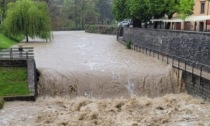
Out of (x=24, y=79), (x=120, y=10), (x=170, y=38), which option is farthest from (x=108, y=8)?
(x=24, y=79)

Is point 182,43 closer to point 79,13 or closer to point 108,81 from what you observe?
point 108,81

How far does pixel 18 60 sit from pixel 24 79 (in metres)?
2.36

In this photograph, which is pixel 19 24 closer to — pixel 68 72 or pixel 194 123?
pixel 68 72

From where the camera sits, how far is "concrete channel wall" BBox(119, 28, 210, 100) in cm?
2282

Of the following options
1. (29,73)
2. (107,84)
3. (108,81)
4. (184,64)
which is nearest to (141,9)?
(184,64)

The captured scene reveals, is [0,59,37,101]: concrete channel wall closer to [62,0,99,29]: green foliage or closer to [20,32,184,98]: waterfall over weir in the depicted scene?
[20,32,184,98]: waterfall over weir

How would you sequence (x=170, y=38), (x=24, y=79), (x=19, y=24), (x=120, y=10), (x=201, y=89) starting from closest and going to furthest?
(x=201, y=89), (x=24, y=79), (x=170, y=38), (x=19, y=24), (x=120, y=10)

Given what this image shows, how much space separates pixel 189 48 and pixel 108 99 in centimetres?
874

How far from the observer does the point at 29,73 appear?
24.2 metres

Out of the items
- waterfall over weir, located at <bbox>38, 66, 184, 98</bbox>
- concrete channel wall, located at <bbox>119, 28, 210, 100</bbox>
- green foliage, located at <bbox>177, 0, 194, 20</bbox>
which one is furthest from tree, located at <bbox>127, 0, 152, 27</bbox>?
waterfall over weir, located at <bbox>38, 66, 184, 98</bbox>

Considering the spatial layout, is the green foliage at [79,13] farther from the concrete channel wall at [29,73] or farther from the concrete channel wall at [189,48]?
the concrete channel wall at [29,73]

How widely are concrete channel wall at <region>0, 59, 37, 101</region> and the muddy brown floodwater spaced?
0.50m

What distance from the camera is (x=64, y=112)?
2002 centimetres

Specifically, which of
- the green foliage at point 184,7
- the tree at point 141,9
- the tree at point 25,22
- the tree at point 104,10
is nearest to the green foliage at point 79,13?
the tree at point 104,10
